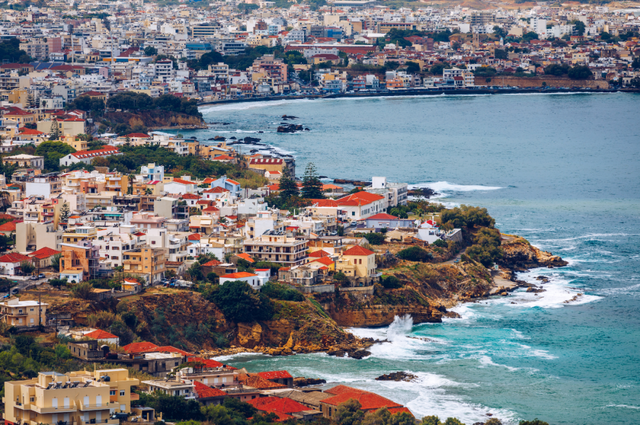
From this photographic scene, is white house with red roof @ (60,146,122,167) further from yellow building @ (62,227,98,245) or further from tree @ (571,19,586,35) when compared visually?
tree @ (571,19,586,35)

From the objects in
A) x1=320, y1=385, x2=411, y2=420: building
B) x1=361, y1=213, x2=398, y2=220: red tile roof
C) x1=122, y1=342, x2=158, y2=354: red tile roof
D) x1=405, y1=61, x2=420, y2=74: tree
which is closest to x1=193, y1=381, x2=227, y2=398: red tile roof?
x1=320, y1=385, x2=411, y2=420: building

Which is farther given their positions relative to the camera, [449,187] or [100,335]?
[449,187]

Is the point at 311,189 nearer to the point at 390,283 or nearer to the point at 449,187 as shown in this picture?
the point at 449,187

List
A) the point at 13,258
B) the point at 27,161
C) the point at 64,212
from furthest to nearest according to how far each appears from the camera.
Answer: the point at 27,161 < the point at 64,212 < the point at 13,258

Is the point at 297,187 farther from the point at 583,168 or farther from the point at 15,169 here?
the point at 583,168

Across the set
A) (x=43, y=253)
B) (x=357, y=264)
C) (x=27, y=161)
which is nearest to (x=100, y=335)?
(x=43, y=253)

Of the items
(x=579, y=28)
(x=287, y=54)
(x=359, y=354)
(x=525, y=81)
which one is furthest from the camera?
(x=579, y=28)

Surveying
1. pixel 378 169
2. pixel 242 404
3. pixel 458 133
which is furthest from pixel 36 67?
pixel 242 404

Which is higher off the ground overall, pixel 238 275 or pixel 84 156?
pixel 238 275
